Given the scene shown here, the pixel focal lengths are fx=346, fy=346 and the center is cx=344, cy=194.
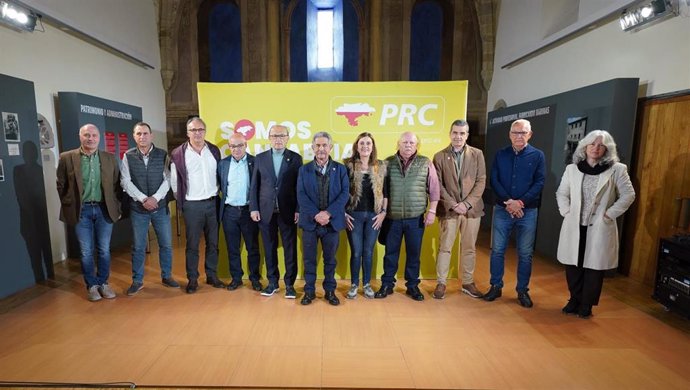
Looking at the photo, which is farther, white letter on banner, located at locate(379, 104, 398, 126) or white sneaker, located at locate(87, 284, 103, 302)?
white letter on banner, located at locate(379, 104, 398, 126)

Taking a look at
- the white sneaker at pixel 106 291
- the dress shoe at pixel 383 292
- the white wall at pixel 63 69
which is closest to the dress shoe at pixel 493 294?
the dress shoe at pixel 383 292

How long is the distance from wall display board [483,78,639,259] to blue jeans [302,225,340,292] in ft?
5.63

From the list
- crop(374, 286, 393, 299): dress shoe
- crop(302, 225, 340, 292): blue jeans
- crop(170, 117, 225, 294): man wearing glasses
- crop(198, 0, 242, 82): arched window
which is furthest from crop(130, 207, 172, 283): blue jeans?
crop(198, 0, 242, 82): arched window

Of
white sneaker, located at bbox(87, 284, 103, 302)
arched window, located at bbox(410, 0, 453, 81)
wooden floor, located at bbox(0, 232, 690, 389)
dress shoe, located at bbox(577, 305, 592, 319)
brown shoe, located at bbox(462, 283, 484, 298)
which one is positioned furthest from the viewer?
arched window, located at bbox(410, 0, 453, 81)

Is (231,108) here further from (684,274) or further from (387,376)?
(684,274)

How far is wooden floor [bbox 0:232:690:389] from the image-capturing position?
2314mm

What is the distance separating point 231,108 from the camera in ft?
12.7

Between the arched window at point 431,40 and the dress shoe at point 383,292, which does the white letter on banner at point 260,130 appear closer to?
the dress shoe at point 383,292

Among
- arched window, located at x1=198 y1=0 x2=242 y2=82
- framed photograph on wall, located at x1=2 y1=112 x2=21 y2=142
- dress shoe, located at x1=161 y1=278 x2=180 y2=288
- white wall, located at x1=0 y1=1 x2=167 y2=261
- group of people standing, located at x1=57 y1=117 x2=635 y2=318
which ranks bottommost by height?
dress shoe, located at x1=161 y1=278 x2=180 y2=288

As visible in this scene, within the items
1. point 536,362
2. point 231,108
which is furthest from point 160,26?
point 536,362

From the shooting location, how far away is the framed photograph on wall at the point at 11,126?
3.50 m

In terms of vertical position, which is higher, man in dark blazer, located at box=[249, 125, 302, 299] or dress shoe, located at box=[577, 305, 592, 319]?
man in dark blazer, located at box=[249, 125, 302, 299]

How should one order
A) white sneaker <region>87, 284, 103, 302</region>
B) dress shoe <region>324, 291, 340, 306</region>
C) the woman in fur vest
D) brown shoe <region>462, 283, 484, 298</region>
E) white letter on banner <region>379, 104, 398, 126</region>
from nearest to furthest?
1. the woman in fur vest
2. dress shoe <region>324, 291, 340, 306</region>
3. white sneaker <region>87, 284, 103, 302</region>
4. brown shoe <region>462, 283, 484, 298</region>
5. white letter on banner <region>379, 104, 398, 126</region>

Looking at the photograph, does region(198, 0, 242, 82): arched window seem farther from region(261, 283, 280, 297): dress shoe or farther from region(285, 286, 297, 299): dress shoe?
region(285, 286, 297, 299): dress shoe
